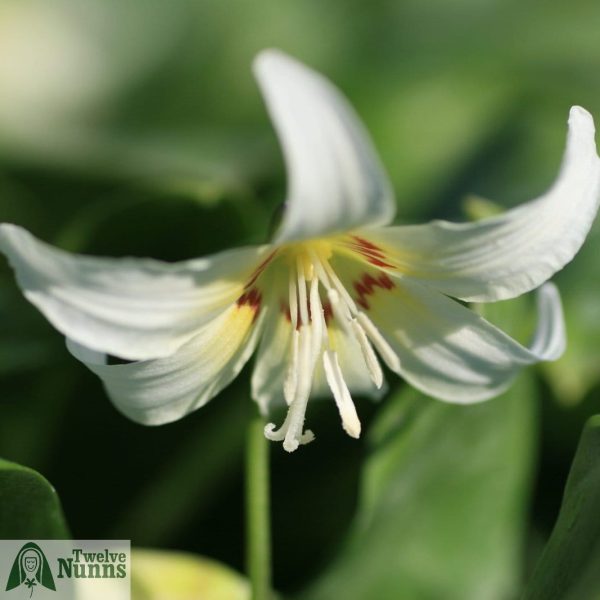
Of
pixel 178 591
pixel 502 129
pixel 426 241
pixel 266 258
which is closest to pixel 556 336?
pixel 426 241

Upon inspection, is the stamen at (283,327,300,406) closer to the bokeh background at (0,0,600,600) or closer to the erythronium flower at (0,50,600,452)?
the erythronium flower at (0,50,600,452)

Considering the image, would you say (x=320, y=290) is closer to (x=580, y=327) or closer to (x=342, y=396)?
(x=342, y=396)

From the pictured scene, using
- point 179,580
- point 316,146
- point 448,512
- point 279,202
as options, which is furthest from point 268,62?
point 279,202

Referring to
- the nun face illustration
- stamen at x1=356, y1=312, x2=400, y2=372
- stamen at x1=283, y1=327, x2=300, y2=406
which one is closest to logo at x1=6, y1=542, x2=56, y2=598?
the nun face illustration

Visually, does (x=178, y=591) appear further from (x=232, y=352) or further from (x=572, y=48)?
(x=572, y=48)

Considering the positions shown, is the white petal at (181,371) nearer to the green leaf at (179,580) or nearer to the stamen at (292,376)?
the stamen at (292,376)

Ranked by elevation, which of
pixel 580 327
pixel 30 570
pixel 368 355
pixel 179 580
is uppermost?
pixel 368 355

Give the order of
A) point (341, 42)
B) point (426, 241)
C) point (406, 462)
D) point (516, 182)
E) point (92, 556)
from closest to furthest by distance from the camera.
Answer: point (426, 241), point (92, 556), point (406, 462), point (516, 182), point (341, 42)
